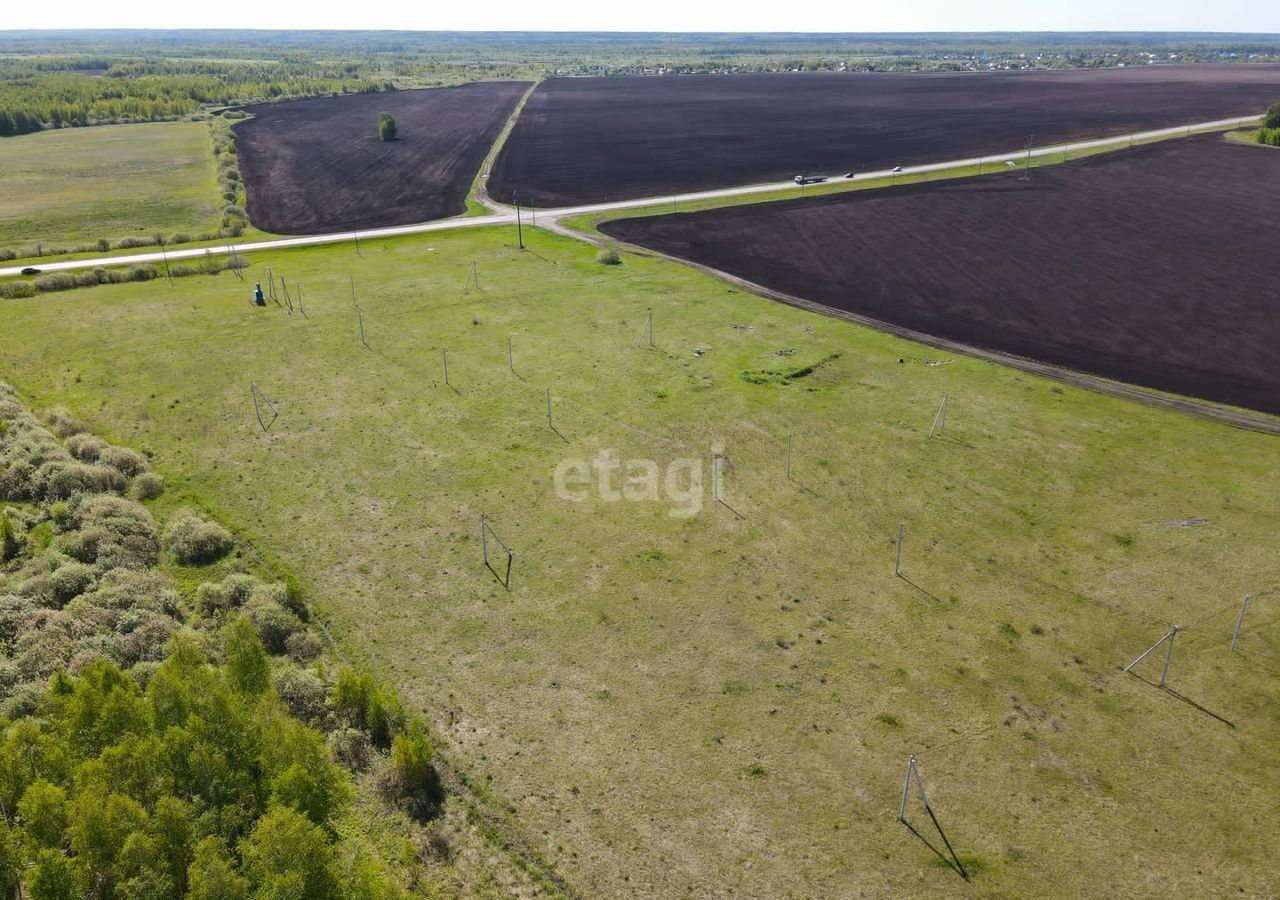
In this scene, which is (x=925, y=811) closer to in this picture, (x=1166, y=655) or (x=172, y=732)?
(x=1166, y=655)

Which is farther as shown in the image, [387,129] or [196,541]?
[387,129]

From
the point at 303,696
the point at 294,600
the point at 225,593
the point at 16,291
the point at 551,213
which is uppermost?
the point at 551,213

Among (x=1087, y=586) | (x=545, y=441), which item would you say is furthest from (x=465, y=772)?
(x=1087, y=586)

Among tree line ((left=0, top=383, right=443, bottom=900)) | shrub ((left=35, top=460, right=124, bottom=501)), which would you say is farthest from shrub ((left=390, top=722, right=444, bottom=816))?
shrub ((left=35, top=460, right=124, bottom=501))

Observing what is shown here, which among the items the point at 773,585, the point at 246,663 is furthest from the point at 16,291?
the point at 773,585

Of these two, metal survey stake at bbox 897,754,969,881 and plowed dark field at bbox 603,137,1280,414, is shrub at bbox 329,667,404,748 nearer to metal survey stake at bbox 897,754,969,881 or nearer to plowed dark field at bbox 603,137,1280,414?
metal survey stake at bbox 897,754,969,881

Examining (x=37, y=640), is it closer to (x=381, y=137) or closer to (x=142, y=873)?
(x=142, y=873)
